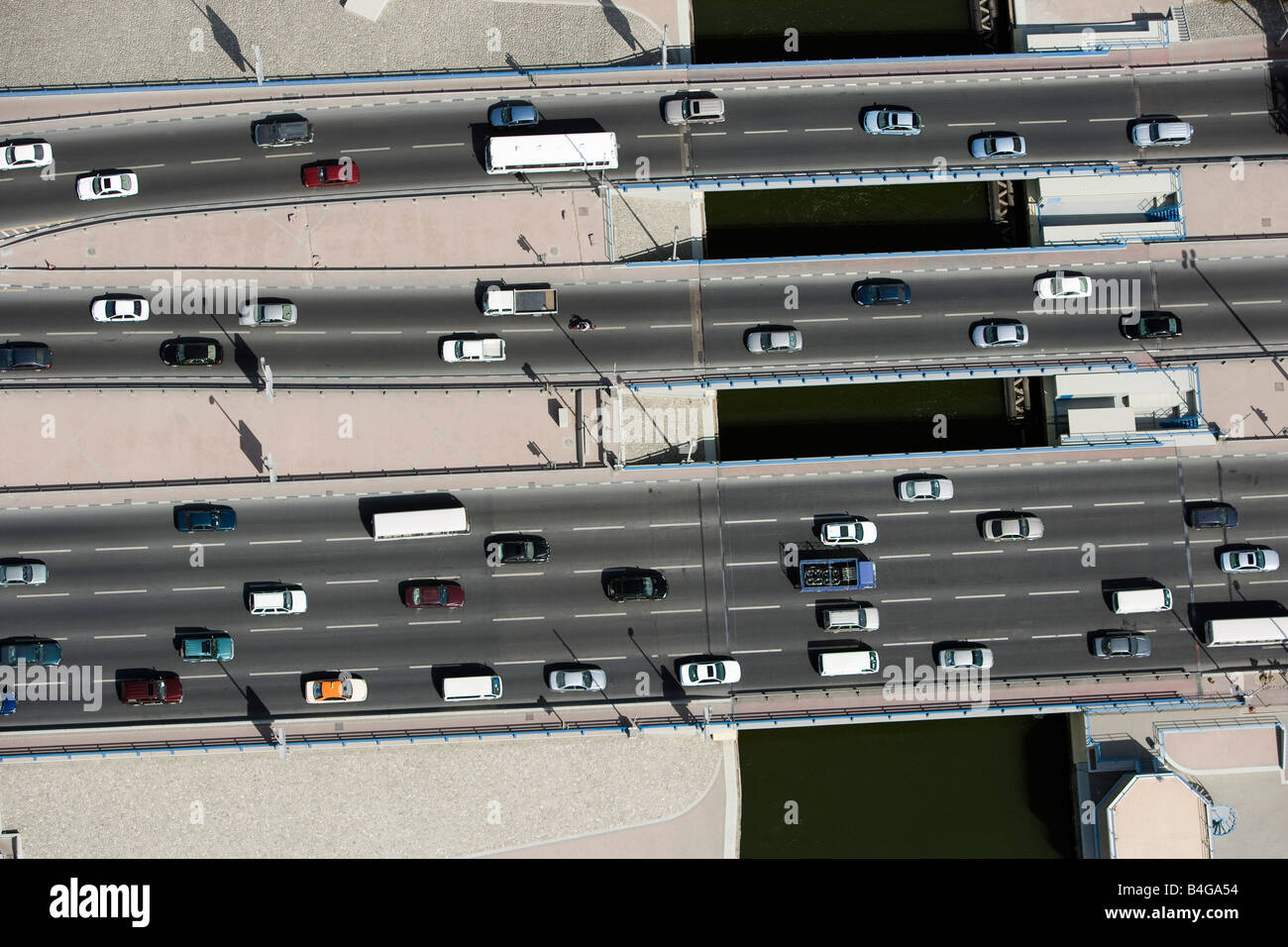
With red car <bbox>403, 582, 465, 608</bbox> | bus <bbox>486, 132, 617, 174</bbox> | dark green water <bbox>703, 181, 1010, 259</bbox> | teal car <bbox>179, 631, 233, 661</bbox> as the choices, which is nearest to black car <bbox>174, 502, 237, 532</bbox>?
teal car <bbox>179, 631, 233, 661</bbox>

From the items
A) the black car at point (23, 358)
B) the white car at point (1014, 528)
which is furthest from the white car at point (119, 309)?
the white car at point (1014, 528)

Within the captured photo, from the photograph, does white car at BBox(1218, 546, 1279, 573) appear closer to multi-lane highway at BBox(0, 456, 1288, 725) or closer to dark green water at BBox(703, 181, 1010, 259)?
multi-lane highway at BBox(0, 456, 1288, 725)

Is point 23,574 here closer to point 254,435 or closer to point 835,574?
point 254,435

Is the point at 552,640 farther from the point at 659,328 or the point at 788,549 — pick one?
the point at 659,328

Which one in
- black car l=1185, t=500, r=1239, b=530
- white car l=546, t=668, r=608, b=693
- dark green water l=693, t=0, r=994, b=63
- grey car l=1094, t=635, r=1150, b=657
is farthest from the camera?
dark green water l=693, t=0, r=994, b=63

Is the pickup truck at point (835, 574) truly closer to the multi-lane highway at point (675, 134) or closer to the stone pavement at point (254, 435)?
the stone pavement at point (254, 435)
